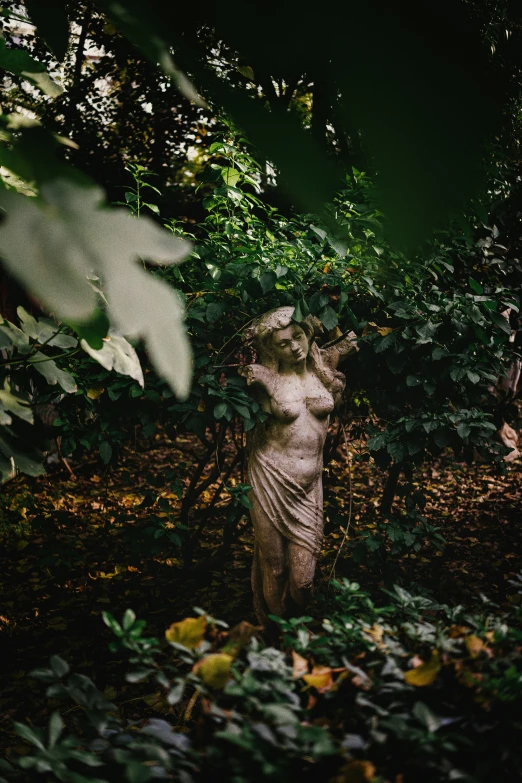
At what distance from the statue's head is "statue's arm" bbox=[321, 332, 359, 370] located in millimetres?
164

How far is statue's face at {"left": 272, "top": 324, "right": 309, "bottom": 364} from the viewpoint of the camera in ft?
9.54

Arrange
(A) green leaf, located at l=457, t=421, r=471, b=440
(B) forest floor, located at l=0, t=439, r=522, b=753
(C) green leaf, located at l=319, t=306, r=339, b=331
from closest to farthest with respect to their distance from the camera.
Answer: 1. (C) green leaf, located at l=319, t=306, r=339, b=331
2. (A) green leaf, located at l=457, t=421, r=471, b=440
3. (B) forest floor, located at l=0, t=439, r=522, b=753

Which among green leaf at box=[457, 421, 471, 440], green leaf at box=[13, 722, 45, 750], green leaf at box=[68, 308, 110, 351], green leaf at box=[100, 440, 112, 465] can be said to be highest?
green leaf at box=[68, 308, 110, 351]

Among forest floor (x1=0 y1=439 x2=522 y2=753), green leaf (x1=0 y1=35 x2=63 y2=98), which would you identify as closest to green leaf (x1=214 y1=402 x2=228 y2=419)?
forest floor (x1=0 y1=439 x2=522 y2=753)

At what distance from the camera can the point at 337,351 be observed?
3.20 metres

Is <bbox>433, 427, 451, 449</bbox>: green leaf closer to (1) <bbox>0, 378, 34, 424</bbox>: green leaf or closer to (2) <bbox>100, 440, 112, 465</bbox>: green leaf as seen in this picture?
(2) <bbox>100, 440, 112, 465</bbox>: green leaf

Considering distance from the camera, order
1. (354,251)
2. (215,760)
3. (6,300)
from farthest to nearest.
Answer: (6,300)
(354,251)
(215,760)

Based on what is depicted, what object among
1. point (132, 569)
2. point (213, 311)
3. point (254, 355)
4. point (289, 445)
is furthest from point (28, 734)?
point (132, 569)

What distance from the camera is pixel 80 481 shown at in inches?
255

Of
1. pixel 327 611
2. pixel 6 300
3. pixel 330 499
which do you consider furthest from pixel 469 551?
pixel 6 300

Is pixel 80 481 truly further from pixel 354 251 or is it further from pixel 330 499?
pixel 354 251

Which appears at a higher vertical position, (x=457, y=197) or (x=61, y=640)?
(x=457, y=197)

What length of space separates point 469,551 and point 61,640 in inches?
129

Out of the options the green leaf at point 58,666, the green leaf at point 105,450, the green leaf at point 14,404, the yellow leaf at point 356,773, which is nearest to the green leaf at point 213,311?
the green leaf at point 105,450
